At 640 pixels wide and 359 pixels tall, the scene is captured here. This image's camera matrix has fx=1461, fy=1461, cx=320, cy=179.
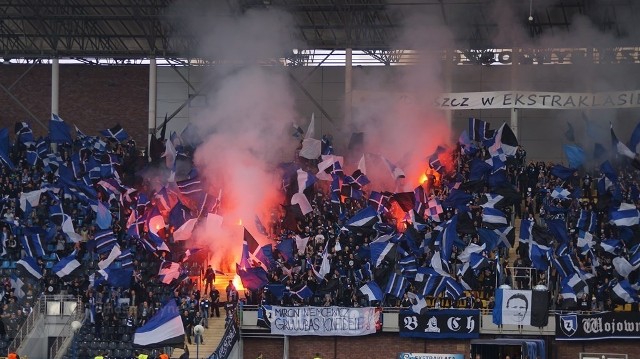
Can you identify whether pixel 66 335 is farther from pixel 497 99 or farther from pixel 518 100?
pixel 518 100

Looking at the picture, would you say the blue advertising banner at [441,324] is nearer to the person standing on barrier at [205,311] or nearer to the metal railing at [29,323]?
the person standing on barrier at [205,311]

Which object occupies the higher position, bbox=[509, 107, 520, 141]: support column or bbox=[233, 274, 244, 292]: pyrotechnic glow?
bbox=[509, 107, 520, 141]: support column

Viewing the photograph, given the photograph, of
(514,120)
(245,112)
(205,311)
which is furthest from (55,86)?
(514,120)

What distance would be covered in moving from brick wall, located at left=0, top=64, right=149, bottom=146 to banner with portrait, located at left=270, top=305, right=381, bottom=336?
1550 cm

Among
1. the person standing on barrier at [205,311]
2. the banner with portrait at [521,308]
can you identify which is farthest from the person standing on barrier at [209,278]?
the banner with portrait at [521,308]

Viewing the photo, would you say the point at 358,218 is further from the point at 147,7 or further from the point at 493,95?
the point at 147,7

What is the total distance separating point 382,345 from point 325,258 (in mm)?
2811

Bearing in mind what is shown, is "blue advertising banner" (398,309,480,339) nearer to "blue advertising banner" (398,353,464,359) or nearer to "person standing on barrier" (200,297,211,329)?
"blue advertising banner" (398,353,464,359)

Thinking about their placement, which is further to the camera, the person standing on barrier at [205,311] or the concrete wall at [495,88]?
the concrete wall at [495,88]

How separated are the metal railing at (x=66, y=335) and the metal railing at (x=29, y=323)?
2.64 ft

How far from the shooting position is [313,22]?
163ft

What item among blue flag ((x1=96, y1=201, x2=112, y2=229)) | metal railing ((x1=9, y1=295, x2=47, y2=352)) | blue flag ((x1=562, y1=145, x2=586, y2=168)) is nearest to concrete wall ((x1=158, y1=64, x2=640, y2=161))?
blue flag ((x1=562, y1=145, x2=586, y2=168))

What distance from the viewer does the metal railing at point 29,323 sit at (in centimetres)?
3975

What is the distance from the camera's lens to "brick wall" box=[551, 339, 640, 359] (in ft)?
127
